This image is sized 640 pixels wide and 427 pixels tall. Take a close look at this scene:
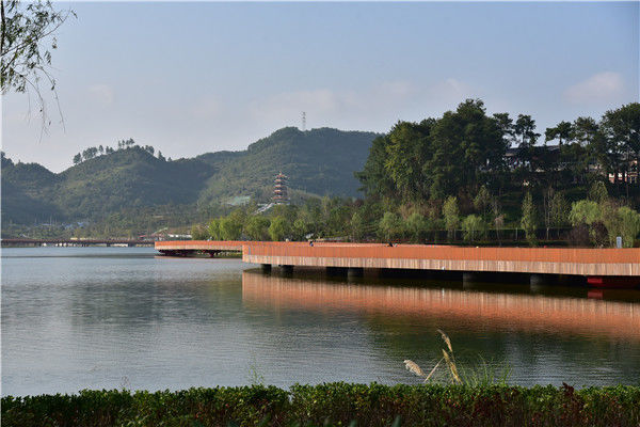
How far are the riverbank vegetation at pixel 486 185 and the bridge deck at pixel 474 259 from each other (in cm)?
4054

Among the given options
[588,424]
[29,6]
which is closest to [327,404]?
[588,424]

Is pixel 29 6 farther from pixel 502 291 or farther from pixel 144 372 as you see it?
pixel 502 291

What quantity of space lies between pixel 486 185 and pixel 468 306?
251ft

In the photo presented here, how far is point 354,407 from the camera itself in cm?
915

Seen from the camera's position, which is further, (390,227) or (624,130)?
(390,227)

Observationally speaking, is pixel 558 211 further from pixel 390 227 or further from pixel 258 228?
pixel 258 228

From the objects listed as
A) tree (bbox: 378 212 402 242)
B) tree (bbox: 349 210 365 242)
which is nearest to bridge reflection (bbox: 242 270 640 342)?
tree (bbox: 378 212 402 242)

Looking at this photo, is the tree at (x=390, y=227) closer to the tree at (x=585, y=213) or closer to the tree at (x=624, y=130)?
the tree at (x=585, y=213)

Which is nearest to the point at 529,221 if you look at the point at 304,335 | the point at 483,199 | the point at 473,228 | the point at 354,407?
the point at 473,228

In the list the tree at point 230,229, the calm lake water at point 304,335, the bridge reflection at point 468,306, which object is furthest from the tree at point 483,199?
the bridge reflection at point 468,306

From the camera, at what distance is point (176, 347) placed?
20.5 m

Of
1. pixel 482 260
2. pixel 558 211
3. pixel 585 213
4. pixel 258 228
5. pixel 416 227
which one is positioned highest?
pixel 558 211

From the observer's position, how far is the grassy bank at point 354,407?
8758 mm

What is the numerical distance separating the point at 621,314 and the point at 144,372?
61.7ft
